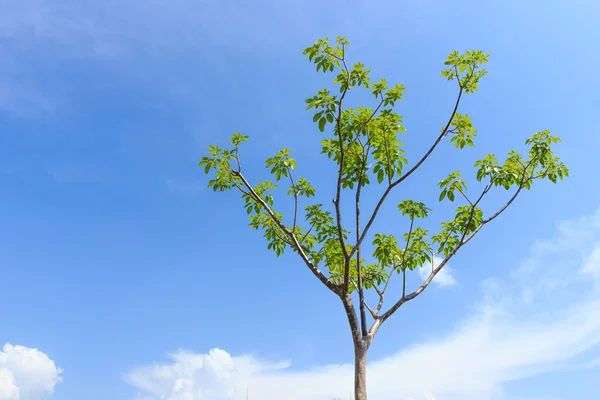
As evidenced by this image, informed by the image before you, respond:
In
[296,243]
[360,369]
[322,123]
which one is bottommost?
[360,369]

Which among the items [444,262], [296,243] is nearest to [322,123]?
[296,243]

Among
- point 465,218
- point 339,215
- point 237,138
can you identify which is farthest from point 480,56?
point 237,138

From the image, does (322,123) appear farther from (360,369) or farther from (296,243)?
(360,369)

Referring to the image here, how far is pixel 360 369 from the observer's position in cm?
602

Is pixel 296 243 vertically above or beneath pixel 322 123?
beneath

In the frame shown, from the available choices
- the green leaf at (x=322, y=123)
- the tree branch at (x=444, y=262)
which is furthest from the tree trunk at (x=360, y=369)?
the green leaf at (x=322, y=123)

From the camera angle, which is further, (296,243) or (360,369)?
(296,243)

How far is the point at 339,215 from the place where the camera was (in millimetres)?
6199

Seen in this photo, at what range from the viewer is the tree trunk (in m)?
5.89

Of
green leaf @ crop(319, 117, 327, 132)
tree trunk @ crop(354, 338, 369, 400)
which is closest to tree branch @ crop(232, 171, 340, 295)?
tree trunk @ crop(354, 338, 369, 400)

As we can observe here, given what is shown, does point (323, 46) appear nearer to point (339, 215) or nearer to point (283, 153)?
point (283, 153)

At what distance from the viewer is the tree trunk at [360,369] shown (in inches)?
232

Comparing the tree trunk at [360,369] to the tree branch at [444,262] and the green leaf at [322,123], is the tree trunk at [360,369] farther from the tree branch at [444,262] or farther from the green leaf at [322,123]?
the green leaf at [322,123]

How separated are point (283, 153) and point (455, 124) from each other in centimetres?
261
